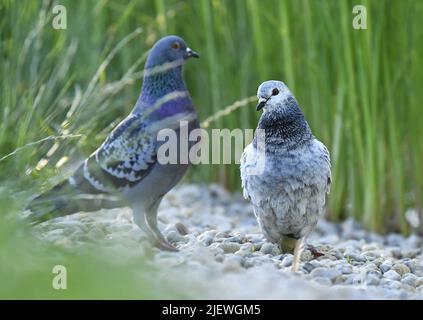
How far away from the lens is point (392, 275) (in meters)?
4.77

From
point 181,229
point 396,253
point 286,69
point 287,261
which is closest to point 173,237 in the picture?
point 181,229

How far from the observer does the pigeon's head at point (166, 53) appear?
16.6ft

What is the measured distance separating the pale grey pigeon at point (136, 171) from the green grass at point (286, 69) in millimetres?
729

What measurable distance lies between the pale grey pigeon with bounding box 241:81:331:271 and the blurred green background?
1.04 metres

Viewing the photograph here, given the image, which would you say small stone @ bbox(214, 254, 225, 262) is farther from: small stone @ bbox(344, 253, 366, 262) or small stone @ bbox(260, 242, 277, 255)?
small stone @ bbox(344, 253, 366, 262)

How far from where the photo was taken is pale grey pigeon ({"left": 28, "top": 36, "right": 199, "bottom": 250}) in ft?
15.6

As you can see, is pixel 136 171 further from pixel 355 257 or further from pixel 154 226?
pixel 355 257

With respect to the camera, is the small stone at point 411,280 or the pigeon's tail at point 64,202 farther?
the small stone at point 411,280

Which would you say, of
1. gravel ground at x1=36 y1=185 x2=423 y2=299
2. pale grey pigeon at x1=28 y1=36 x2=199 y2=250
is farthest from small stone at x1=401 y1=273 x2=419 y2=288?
pale grey pigeon at x1=28 y1=36 x2=199 y2=250

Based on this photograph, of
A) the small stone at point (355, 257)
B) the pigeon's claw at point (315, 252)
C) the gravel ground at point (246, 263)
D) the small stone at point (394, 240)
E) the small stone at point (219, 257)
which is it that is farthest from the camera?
the small stone at point (394, 240)

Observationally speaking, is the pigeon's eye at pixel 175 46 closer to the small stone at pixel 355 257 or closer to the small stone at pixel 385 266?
the small stone at pixel 355 257

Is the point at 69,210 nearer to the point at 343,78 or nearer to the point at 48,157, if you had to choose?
the point at 48,157

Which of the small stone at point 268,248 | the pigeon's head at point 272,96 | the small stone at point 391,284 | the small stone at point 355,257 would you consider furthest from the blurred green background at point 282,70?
the small stone at point 391,284
